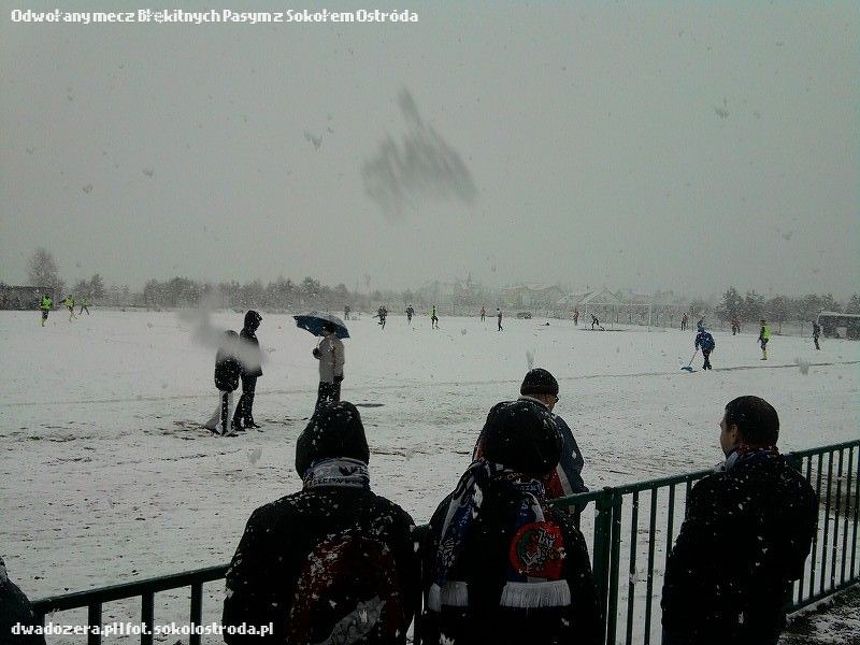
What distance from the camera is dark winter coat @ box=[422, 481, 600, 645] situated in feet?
6.34

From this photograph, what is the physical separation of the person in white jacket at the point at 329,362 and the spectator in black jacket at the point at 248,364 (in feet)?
3.43

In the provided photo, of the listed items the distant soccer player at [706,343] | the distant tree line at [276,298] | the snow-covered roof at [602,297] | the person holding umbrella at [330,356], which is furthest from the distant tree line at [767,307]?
the person holding umbrella at [330,356]

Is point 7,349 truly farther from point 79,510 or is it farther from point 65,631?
point 65,631

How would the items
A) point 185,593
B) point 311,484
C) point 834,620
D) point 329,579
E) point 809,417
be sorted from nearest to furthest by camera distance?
point 329,579
point 311,484
point 834,620
point 185,593
point 809,417

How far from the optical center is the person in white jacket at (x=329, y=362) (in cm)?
1115

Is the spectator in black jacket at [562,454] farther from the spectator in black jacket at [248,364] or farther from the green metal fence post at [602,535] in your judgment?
the spectator in black jacket at [248,364]

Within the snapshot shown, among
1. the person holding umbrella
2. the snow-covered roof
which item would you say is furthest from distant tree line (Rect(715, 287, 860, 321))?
the person holding umbrella

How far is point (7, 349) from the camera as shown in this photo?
78.3 ft

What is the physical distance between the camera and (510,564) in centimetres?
192

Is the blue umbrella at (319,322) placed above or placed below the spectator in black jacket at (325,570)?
above

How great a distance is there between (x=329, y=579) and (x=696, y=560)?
5.33 feet

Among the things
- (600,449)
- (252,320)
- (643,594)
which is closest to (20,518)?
(252,320)

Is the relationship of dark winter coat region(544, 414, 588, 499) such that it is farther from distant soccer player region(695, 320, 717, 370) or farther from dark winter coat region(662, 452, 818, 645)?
distant soccer player region(695, 320, 717, 370)

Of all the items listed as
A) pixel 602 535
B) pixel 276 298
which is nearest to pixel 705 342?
pixel 602 535
